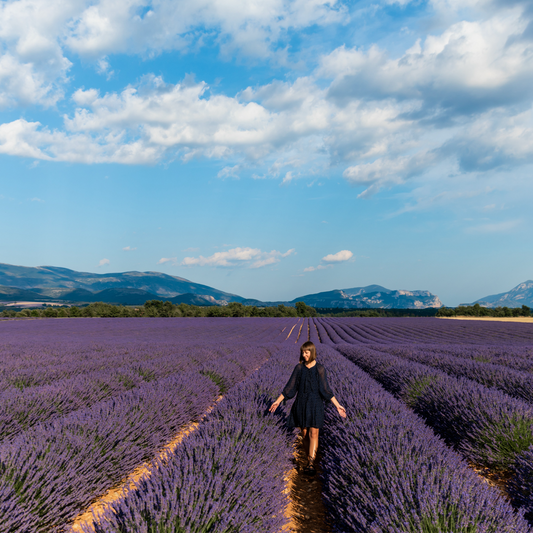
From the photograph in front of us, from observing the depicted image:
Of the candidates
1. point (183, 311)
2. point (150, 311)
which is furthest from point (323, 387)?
point (183, 311)

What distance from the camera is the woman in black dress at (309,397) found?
119 inches

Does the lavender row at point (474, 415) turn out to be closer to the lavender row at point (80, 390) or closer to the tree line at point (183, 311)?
the lavender row at point (80, 390)

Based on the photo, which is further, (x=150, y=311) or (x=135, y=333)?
(x=150, y=311)

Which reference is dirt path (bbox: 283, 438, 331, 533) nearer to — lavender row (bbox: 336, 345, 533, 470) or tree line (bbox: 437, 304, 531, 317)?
lavender row (bbox: 336, 345, 533, 470)

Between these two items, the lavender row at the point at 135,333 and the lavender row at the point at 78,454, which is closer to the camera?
the lavender row at the point at 78,454

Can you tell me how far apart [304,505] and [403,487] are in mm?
1224

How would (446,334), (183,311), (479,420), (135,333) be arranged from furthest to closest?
(183,311), (446,334), (135,333), (479,420)

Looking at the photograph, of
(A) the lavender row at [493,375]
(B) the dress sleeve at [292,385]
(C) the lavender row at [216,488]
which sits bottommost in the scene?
(A) the lavender row at [493,375]

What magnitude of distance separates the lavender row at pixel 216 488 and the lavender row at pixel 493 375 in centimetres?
396

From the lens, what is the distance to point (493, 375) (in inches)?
210

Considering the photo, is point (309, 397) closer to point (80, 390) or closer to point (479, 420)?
point (479, 420)

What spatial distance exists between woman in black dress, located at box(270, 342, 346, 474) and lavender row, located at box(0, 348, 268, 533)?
1.44m

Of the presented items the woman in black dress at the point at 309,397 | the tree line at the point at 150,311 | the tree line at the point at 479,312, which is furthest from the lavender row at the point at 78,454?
the tree line at the point at 479,312

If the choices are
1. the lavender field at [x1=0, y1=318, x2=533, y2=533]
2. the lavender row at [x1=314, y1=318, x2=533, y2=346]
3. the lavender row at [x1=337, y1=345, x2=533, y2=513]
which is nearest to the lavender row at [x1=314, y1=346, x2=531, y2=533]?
the lavender field at [x1=0, y1=318, x2=533, y2=533]
